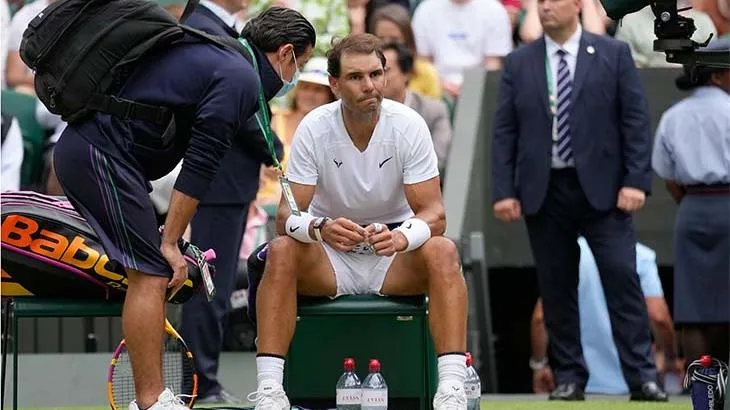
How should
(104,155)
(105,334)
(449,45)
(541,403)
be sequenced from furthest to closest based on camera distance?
1. (449,45)
2. (105,334)
3. (541,403)
4. (104,155)

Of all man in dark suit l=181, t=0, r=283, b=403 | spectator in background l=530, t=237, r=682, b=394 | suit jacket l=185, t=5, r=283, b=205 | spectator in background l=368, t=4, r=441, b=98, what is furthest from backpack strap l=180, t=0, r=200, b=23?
spectator in background l=368, t=4, r=441, b=98

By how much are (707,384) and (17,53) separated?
7.64 meters

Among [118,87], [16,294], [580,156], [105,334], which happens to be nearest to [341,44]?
[118,87]

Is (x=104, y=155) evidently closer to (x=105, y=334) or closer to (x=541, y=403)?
(x=541, y=403)

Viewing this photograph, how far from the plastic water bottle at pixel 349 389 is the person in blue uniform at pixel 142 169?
0.79m

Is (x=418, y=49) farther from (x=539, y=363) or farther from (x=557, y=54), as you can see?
(x=557, y=54)

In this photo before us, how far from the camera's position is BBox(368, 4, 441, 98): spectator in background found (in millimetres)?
13203

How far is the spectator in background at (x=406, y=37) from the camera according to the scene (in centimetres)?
1320

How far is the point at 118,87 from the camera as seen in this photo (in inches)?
295

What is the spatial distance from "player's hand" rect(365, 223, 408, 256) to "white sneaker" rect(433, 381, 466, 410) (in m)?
0.62

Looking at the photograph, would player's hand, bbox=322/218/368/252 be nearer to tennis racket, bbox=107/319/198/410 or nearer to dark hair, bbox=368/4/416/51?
tennis racket, bbox=107/319/198/410

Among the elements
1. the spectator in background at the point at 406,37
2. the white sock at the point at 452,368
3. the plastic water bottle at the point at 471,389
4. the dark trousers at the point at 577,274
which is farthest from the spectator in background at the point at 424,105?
the white sock at the point at 452,368

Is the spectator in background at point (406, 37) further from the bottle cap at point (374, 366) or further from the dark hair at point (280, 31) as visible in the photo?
the bottle cap at point (374, 366)

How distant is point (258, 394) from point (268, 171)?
5.07 metres
